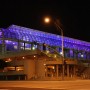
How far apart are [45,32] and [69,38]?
15.0 metres

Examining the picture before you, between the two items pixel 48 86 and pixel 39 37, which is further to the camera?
pixel 39 37

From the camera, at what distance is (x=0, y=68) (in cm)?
8656

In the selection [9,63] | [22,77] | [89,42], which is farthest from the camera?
[89,42]

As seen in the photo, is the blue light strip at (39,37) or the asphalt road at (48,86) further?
the blue light strip at (39,37)

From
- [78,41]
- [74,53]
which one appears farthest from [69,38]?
[74,53]

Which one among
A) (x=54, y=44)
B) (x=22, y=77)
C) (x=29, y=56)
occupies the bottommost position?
(x=22, y=77)

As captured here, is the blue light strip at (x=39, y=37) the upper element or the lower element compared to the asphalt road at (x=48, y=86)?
upper

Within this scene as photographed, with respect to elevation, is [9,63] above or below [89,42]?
below

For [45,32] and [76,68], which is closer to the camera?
[76,68]

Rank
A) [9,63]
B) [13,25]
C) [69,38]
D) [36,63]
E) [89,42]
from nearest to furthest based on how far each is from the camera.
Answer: [36,63] < [9,63] < [13,25] < [69,38] < [89,42]

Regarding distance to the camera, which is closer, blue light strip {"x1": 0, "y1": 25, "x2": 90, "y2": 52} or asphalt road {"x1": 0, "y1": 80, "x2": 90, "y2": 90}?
asphalt road {"x1": 0, "y1": 80, "x2": 90, "y2": 90}

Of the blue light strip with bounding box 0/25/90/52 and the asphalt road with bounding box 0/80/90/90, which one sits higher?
the blue light strip with bounding box 0/25/90/52

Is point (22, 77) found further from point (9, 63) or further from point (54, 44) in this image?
point (54, 44)

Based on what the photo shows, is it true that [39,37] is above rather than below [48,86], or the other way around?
above
